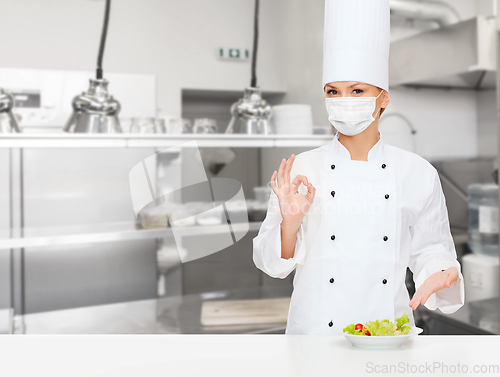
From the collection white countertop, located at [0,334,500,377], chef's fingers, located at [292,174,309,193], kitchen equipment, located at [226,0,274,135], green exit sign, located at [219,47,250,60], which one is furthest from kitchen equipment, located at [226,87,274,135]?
white countertop, located at [0,334,500,377]

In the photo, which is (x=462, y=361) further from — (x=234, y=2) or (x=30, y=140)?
(x=234, y=2)

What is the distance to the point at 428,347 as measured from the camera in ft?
2.39

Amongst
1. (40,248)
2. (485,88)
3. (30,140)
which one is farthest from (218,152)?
(485,88)

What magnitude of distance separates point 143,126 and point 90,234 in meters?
0.38

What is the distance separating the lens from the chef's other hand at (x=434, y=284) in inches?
30.2

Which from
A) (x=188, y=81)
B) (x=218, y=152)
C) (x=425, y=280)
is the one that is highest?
(x=188, y=81)

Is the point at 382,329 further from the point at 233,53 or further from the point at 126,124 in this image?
the point at 233,53

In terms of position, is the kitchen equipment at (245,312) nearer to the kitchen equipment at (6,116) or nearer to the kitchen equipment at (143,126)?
the kitchen equipment at (143,126)

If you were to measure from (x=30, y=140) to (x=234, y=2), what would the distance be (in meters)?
0.80

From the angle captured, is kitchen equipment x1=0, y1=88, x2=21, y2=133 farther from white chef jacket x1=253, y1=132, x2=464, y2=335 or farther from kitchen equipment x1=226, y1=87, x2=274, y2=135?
white chef jacket x1=253, y1=132, x2=464, y2=335

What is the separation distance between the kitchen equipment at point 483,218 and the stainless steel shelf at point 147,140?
0.91m

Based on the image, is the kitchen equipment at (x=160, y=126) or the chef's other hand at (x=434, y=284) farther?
the kitchen equipment at (x=160, y=126)

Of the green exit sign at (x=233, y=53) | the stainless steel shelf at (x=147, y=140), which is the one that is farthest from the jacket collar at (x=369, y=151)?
the green exit sign at (x=233, y=53)

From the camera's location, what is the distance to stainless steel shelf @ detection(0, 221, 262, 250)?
56.2 inches
